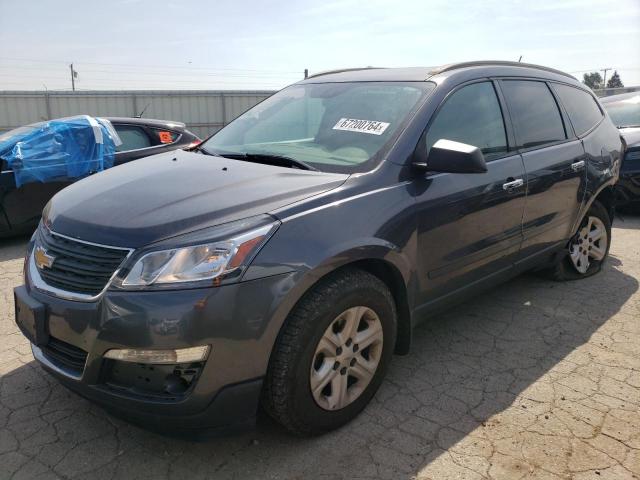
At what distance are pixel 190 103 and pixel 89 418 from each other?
18.0 metres

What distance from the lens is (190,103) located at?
19.4m

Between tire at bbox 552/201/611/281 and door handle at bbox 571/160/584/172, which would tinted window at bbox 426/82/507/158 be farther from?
tire at bbox 552/201/611/281

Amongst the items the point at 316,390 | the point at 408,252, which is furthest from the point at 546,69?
the point at 316,390

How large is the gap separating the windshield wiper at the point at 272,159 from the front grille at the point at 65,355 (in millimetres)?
1328

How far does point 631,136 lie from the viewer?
7.17 m

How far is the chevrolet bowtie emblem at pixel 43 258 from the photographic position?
8.02ft

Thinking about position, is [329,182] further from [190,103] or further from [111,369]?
[190,103]

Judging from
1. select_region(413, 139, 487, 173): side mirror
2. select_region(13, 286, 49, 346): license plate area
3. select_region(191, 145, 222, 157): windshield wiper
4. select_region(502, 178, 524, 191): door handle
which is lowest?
select_region(13, 286, 49, 346): license plate area

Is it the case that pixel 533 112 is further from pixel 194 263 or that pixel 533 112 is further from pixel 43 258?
pixel 43 258

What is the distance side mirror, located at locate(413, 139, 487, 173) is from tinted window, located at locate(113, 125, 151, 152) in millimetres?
5038

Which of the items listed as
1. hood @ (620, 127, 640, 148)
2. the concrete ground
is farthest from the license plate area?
hood @ (620, 127, 640, 148)

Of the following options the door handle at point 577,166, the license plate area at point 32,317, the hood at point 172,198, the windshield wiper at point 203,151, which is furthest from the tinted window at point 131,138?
the door handle at point 577,166

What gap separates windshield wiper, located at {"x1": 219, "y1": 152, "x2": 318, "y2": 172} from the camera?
2.84m

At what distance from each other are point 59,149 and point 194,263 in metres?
4.99
